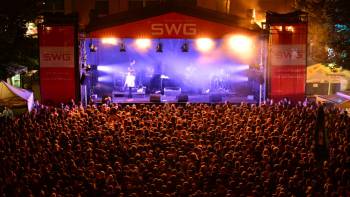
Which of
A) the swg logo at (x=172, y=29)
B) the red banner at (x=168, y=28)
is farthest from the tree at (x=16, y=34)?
the swg logo at (x=172, y=29)

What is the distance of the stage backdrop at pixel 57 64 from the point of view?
21078 millimetres

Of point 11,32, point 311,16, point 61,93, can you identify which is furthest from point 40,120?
point 311,16

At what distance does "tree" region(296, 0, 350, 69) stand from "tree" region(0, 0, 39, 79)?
14606 millimetres

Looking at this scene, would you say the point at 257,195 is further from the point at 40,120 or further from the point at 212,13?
the point at 212,13

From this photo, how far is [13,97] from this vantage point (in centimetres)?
1936

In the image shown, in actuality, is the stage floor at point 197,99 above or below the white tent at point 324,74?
below

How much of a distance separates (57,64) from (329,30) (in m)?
14.3

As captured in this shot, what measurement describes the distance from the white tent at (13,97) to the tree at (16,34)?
3.67 metres

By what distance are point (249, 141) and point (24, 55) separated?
1501 centimetres

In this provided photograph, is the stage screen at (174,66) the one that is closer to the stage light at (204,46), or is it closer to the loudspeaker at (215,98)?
the stage light at (204,46)

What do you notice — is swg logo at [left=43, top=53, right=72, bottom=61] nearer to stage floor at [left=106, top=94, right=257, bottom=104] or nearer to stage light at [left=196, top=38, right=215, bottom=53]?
stage floor at [left=106, top=94, right=257, bottom=104]

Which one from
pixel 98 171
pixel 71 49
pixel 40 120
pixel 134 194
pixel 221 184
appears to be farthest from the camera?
pixel 71 49

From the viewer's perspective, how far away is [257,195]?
29.9ft

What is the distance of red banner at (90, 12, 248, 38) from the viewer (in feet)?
69.9
